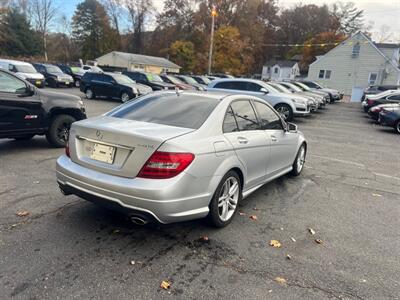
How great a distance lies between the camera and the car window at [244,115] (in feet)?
13.3

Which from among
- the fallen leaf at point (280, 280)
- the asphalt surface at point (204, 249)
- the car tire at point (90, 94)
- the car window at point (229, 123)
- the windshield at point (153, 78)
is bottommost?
the asphalt surface at point (204, 249)

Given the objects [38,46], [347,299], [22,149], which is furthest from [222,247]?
[38,46]

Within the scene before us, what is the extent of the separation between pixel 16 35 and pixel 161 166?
63.2 meters

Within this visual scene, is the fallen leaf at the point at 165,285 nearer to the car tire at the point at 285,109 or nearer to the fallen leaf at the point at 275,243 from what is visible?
the fallen leaf at the point at 275,243

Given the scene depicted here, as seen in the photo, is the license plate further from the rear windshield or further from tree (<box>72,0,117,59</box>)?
tree (<box>72,0,117,59</box>)

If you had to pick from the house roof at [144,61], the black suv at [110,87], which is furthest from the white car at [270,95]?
the house roof at [144,61]

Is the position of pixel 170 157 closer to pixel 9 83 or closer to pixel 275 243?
pixel 275 243

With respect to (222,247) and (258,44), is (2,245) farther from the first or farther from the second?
(258,44)

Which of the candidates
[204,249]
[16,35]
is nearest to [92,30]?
[16,35]

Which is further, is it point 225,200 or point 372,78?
point 372,78

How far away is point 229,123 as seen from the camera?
3.84 m

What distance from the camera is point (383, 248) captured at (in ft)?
11.8

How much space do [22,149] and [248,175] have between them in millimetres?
5127

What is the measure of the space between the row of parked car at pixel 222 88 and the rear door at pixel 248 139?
6.18 m
